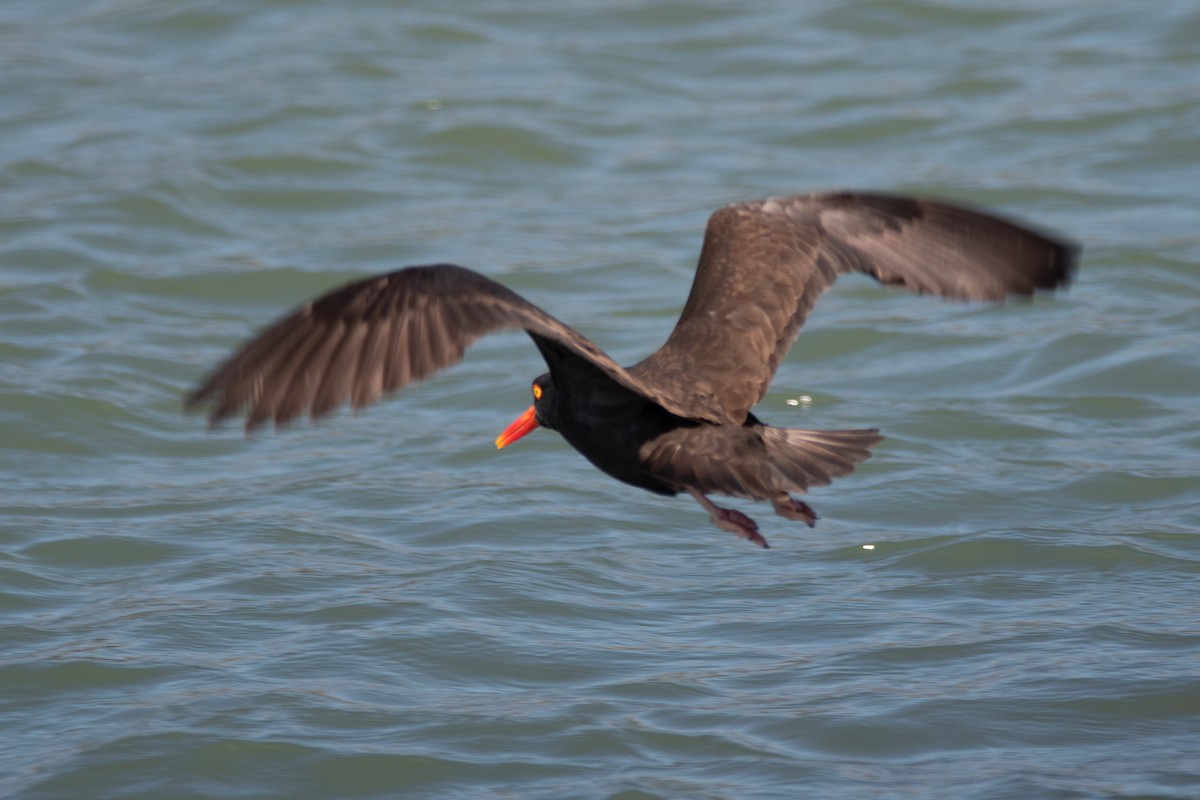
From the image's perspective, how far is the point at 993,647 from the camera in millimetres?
6500

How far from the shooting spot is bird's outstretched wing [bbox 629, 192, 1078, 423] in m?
5.83

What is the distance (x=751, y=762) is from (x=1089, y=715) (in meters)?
1.20

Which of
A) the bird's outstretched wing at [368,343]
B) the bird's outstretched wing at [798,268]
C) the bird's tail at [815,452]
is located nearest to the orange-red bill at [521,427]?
the bird's outstretched wing at [798,268]

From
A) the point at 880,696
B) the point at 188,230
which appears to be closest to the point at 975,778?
the point at 880,696

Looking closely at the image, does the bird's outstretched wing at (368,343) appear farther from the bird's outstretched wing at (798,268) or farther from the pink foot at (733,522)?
the pink foot at (733,522)

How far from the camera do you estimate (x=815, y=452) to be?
18.4ft

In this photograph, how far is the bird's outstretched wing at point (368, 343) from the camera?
476 cm

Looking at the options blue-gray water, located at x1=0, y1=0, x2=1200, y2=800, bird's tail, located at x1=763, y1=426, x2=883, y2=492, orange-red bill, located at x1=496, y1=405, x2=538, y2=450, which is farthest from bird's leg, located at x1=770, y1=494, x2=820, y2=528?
orange-red bill, located at x1=496, y1=405, x2=538, y2=450

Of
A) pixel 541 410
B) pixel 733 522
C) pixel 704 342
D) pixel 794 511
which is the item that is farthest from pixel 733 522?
pixel 541 410

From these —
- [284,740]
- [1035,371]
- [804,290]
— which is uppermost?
[804,290]

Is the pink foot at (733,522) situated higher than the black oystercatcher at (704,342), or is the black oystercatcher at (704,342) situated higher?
the black oystercatcher at (704,342)

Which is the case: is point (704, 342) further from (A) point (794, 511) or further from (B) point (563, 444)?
(B) point (563, 444)

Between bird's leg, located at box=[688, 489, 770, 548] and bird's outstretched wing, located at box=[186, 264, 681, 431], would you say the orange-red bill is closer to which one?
bird's leg, located at box=[688, 489, 770, 548]

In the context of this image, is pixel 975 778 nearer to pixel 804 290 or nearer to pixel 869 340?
pixel 804 290
